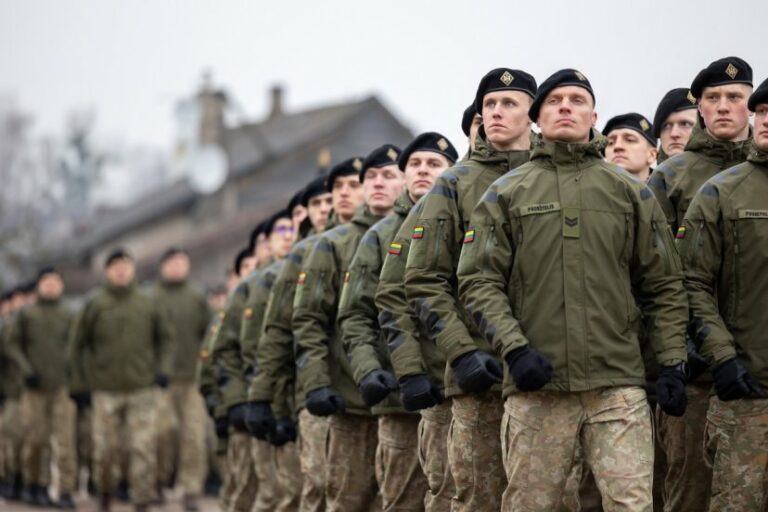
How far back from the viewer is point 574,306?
23.6 feet

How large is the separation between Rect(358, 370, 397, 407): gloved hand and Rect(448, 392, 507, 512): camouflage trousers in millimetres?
868

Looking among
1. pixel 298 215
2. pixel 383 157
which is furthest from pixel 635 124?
pixel 298 215

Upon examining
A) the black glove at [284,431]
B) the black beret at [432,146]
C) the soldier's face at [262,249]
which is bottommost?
the black glove at [284,431]

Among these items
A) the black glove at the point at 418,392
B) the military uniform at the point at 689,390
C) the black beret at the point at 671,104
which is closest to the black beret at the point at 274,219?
the black beret at the point at 671,104

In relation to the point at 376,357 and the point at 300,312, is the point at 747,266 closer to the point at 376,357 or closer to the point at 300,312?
the point at 376,357

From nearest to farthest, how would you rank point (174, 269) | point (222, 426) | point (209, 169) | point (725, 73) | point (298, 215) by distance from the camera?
point (725, 73)
point (298, 215)
point (222, 426)
point (174, 269)
point (209, 169)

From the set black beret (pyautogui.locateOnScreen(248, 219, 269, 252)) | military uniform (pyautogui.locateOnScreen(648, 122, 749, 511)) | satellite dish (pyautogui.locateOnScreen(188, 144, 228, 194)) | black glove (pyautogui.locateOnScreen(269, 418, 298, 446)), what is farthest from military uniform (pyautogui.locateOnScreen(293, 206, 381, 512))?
satellite dish (pyautogui.locateOnScreen(188, 144, 228, 194))

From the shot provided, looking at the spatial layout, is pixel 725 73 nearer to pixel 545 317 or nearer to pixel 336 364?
pixel 545 317

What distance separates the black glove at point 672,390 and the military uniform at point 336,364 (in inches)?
123

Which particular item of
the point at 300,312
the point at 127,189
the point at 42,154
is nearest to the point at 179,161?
the point at 42,154

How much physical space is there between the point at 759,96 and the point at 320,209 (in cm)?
490

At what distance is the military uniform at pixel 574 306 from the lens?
712cm

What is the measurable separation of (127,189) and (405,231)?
359 feet

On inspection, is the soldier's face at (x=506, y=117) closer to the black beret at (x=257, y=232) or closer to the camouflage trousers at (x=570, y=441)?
the camouflage trousers at (x=570, y=441)
